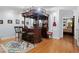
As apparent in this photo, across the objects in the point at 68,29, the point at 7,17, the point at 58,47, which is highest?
the point at 7,17

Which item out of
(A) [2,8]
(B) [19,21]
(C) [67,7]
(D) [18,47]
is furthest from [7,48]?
(C) [67,7]

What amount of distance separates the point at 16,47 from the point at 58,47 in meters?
0.87

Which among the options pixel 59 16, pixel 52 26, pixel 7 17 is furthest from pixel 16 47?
pixel 59 16

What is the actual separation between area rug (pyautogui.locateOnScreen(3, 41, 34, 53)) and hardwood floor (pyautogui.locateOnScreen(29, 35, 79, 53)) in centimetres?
13

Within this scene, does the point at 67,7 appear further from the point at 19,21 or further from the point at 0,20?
the point at 0,20

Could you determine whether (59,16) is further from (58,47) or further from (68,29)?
(58,47)

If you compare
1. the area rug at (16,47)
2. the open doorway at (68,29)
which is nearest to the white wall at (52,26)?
the open doorway at (68,29)

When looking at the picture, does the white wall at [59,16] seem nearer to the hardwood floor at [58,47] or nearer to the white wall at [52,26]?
→ the white wall at [52,26]

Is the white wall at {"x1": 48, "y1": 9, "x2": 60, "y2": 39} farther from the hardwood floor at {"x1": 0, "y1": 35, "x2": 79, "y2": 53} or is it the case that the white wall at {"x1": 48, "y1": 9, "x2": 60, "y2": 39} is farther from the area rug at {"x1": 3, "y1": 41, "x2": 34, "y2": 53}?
the area rug at {"x1": 3, "y1": 41, "x2": 34, "y2": 53}

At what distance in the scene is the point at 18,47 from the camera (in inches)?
106

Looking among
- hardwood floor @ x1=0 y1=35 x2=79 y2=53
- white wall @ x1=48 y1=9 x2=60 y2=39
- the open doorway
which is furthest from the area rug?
the open doorway

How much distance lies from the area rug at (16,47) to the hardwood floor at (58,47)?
0.13m

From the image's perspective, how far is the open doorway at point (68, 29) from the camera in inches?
105

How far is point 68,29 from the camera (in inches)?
105
